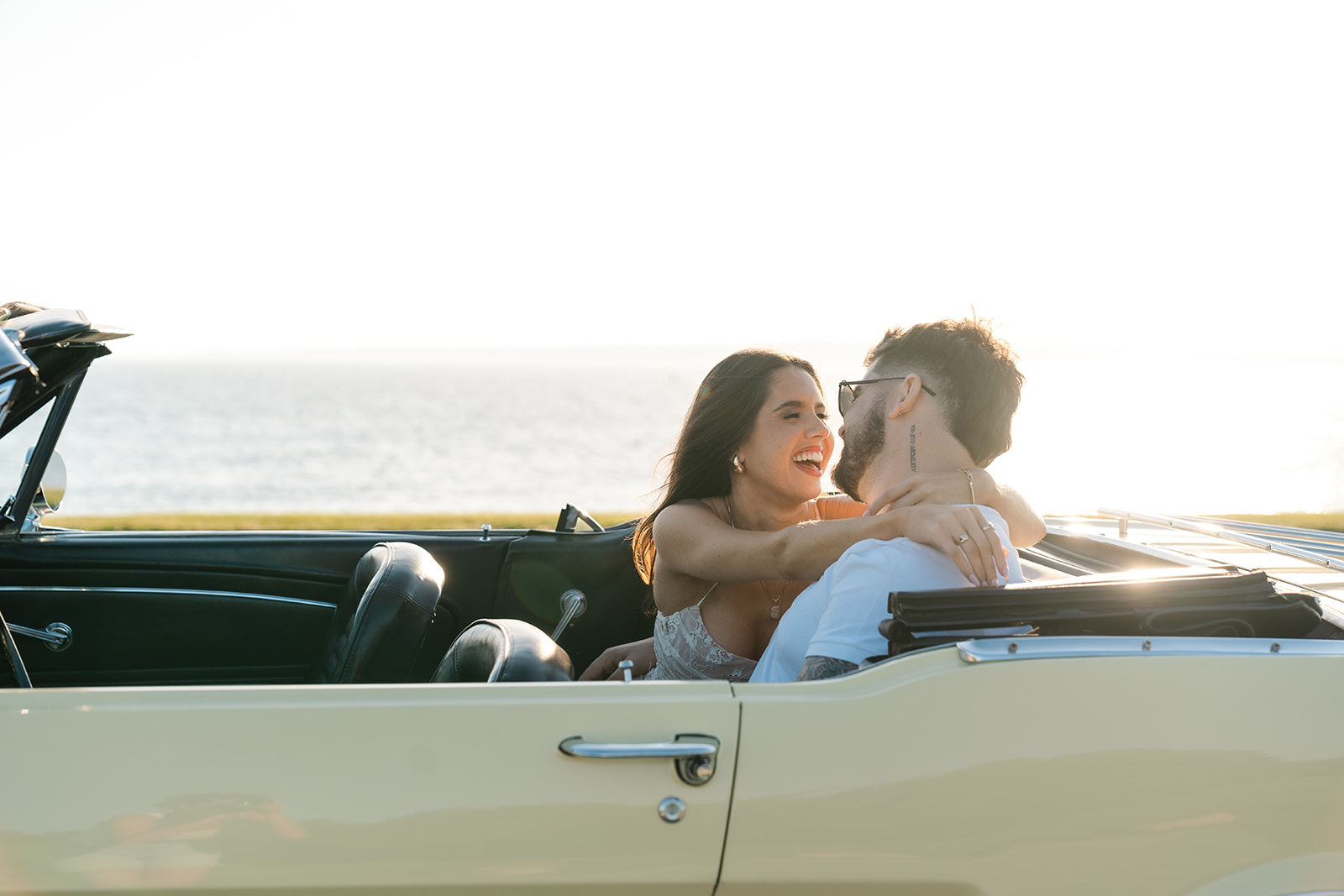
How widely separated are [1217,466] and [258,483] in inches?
981

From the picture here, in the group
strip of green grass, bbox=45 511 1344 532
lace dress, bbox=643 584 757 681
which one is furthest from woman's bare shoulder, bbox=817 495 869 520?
strip of green grass, bbox=45 511 1344 532

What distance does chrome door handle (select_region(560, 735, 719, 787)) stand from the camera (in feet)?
4.67

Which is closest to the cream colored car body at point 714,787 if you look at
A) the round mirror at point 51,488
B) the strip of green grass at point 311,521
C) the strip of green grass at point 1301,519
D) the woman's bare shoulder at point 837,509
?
the woman's bare shoulder at point 837,509

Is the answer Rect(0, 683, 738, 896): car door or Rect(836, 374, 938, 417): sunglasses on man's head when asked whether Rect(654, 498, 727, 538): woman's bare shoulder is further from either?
Rect(0, 683, 738, 896): car door

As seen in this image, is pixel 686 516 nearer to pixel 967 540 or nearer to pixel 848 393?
pixel 848 393

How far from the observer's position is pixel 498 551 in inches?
123

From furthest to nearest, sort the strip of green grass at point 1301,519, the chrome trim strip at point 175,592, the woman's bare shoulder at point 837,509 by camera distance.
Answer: the strip of green grass at point 1301,519
the chrome trim strip at point 175,592
the woman's bare shoulder at point 837,509

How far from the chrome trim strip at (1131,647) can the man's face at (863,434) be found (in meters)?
0.71

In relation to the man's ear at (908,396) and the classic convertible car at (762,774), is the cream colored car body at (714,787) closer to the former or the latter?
the classic convertible car at (762,774)

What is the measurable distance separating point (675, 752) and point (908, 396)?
106 cm

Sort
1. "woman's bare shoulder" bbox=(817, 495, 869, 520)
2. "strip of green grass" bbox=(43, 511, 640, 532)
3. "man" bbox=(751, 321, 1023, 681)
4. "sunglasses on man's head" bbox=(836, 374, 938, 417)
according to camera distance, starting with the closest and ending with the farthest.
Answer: "man" bbox=(751, 321, 1023, 681)
"sunglasses on man's head" bbox=(836, 374, 938, 417)
"woman's bare shoulder" bbox=(817, 495, 869, 520)
"strip of green grass" bbox=(43, 511, 640, 532)

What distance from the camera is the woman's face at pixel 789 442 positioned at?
7.76 ft

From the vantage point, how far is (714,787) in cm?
144

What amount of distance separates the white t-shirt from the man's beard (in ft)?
1.01
